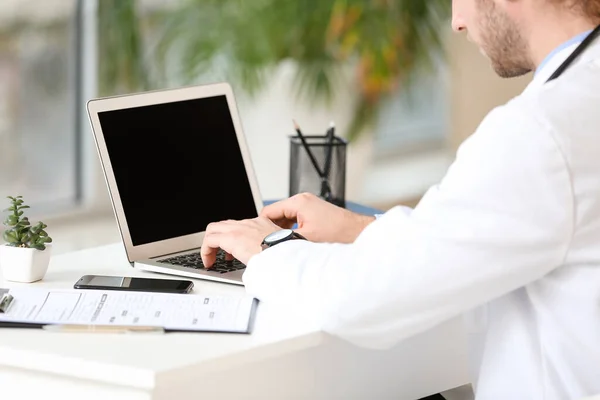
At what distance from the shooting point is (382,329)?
1.26m

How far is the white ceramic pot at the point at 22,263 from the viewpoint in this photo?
4.95 feet

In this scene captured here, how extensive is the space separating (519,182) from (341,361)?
46 centimetres

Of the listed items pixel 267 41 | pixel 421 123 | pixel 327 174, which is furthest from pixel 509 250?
pixel 421 123

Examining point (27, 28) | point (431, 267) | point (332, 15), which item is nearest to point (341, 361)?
point (431, 267)

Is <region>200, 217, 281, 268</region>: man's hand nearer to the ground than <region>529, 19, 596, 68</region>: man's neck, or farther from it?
nearer to the ground

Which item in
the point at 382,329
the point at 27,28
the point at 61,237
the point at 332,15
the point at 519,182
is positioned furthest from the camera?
the point at 332,15

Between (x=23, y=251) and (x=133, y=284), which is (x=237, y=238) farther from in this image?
(x=23, y=251)

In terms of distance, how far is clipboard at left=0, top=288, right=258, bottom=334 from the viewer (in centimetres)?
132

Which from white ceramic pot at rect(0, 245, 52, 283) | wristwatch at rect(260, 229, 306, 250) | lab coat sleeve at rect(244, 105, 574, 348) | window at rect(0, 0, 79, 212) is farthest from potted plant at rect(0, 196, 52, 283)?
window at rect(0, 0, 79, 212)

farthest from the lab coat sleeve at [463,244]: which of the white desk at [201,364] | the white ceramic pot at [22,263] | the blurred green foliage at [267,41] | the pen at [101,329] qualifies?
the blurred green foliage at [267,41]

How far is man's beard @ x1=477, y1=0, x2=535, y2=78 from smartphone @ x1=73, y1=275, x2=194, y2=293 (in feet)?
1.91

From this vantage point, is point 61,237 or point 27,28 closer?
point 27,28

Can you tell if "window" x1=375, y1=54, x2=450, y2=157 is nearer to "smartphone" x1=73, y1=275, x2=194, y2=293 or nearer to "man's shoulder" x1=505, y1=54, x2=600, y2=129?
"smartphone" x1=73, y1=275, x2=194, y2=293

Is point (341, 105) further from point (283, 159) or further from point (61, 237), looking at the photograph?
point (61, 237)
